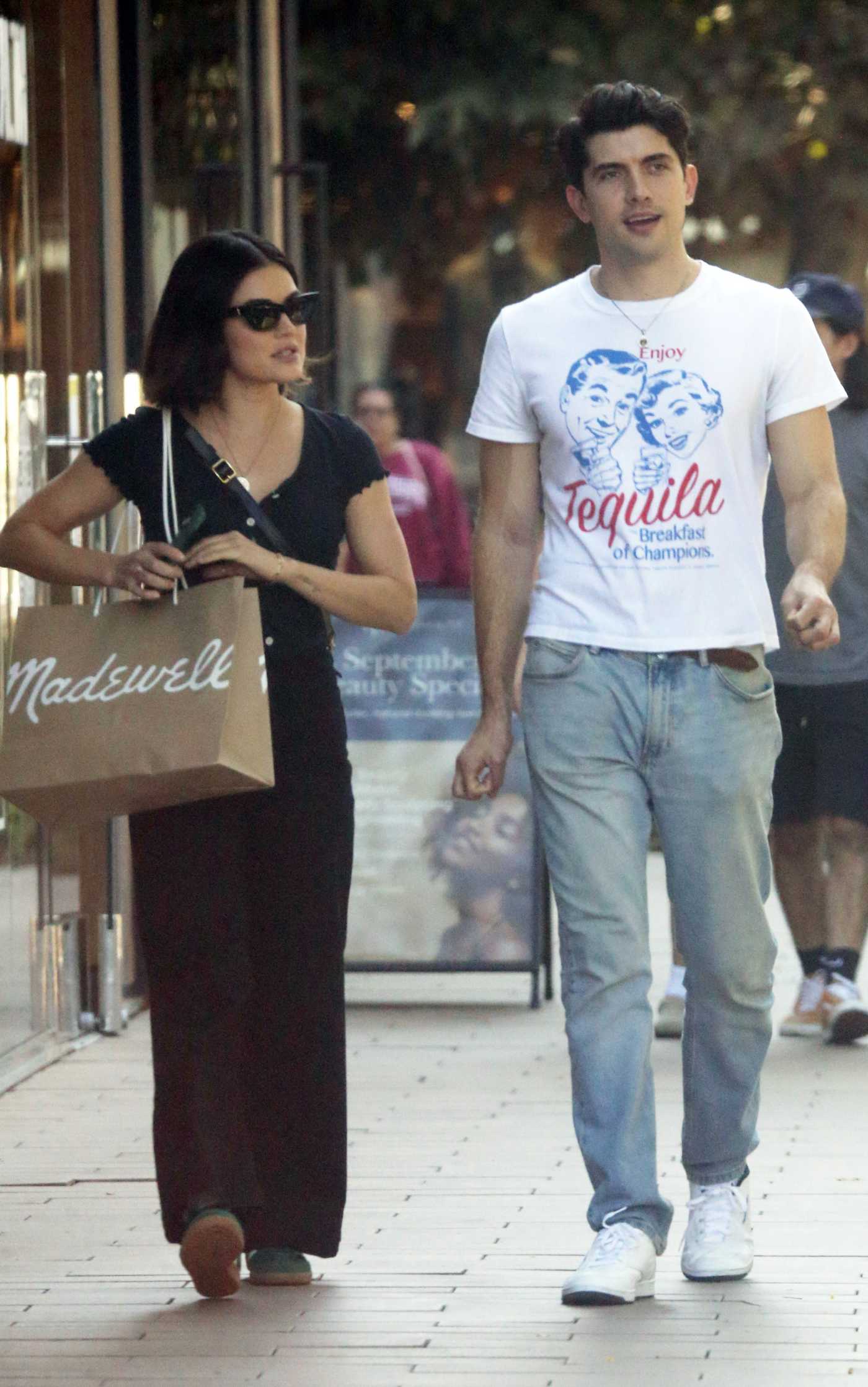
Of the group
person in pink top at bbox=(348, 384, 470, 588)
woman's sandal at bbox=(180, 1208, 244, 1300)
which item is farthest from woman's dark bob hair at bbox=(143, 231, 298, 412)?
person in pink top at bbox=(348, 384, 470, 588)

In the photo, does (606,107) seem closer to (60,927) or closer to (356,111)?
(60,927)

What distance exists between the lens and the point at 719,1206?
4.71 m

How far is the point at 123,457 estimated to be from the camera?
468 centimetres

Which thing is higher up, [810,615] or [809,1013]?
[810,615]

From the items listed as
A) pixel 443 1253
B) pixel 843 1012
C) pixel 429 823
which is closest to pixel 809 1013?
pixel 843 1012

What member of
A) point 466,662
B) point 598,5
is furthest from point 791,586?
point 598,5

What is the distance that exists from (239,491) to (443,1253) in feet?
4.84

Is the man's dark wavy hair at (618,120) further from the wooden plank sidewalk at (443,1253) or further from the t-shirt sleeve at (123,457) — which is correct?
the wooden plank sidewalk at (443,1253)

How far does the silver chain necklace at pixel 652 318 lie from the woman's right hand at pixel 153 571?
0.85 meters

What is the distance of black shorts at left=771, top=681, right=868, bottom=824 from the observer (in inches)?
290

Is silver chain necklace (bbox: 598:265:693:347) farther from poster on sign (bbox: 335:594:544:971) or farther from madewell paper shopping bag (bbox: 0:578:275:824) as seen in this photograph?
poster on sign (bbox: 335:594:544:971)

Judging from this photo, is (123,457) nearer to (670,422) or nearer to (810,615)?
(670,422)

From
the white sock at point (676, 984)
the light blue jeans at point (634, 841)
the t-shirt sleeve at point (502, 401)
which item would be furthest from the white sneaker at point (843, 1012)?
the t-shirt sleeve at point (502, 401)

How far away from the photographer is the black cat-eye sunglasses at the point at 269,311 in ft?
15.3
